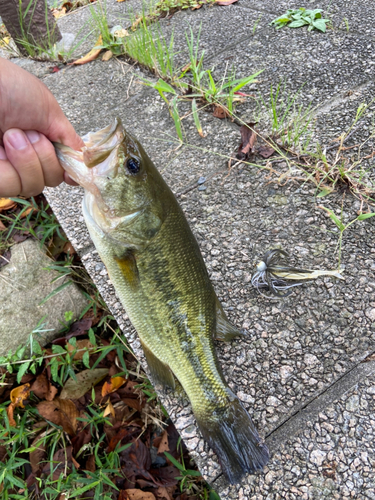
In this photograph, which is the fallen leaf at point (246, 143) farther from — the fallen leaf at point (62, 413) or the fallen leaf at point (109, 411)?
the fallen leaf at point (62, 413)

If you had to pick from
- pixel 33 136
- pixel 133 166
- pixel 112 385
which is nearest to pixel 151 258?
pixel 133 166

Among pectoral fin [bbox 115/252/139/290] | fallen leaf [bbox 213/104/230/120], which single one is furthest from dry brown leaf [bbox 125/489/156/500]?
fallen leaf [bbox 213/104/230/120]

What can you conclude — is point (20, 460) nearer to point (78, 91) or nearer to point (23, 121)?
point (23, 121)

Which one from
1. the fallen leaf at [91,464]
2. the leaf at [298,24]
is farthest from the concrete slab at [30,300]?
the leaf at [298,24]

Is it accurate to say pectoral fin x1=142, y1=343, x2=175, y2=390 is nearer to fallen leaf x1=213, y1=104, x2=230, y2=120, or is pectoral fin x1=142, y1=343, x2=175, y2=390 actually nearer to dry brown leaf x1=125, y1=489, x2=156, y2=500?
dry brown leaf x1=125, y1=489, x2=156, y2=500

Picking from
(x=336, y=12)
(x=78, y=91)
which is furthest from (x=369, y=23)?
(x=78, y=91)

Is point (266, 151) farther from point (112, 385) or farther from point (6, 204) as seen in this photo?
point (6, 204)

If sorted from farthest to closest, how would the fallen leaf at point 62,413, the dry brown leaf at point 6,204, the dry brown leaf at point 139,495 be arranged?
1. the dry brown leaf at point 6,204
2. the fallen leaf at point 62,413
3. the dry brown leaf at point 139,495
